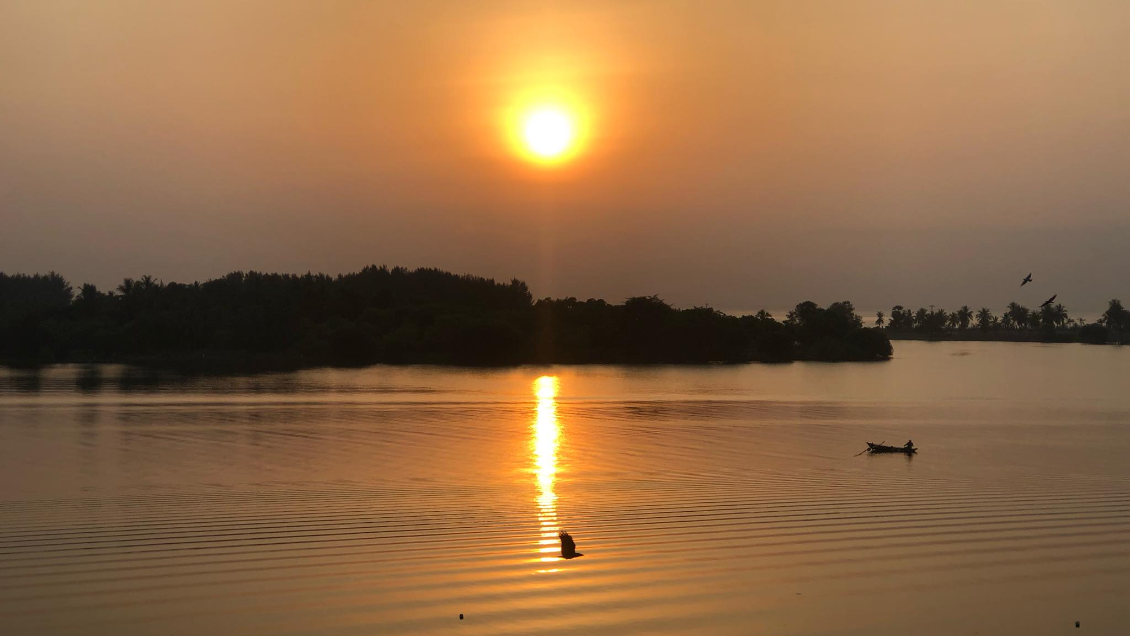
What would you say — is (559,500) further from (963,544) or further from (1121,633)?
(1121,633)

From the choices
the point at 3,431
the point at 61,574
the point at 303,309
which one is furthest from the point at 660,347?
the point at 61,574

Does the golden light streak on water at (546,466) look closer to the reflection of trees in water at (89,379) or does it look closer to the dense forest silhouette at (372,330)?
the reflection of trees in water at (89,379)

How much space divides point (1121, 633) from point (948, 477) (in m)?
8.67

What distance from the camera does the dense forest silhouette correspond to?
69438 millimetres

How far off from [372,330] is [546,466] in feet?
205

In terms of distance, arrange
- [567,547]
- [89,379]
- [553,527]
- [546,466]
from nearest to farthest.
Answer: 1. [567,547]
2. [553,527]
3. [546,466]
4. [89,379]

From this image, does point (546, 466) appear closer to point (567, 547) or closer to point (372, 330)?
point (567, 547)

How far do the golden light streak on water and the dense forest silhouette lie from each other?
3857cm

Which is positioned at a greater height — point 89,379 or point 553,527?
point 89,379

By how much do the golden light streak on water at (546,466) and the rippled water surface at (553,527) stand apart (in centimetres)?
8

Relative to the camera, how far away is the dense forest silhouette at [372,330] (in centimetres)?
6944

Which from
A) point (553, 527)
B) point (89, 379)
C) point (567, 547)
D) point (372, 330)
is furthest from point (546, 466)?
point (372, 330)

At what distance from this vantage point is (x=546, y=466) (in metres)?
17.1

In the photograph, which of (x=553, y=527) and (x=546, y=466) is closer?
(x=553, y=527)
